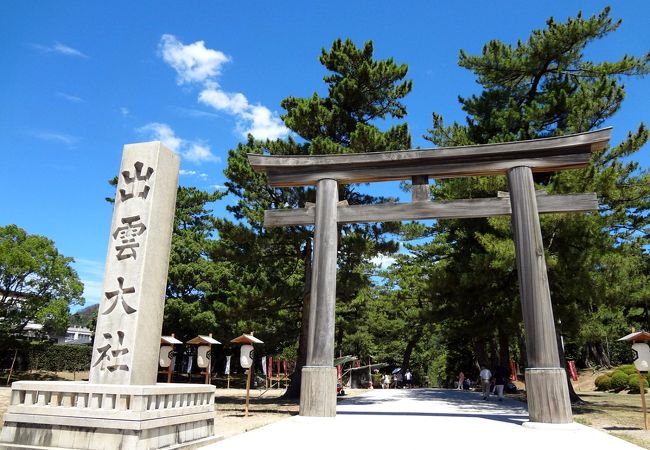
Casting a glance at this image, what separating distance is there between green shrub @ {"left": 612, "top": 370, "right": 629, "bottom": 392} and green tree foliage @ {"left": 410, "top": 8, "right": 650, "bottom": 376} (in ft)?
28.1

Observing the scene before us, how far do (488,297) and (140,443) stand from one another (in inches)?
512

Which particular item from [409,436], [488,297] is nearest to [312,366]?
[409,436]

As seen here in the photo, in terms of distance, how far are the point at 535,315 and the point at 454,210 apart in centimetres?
278

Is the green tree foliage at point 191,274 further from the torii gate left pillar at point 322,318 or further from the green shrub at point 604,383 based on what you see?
the green shrub at point 604,383

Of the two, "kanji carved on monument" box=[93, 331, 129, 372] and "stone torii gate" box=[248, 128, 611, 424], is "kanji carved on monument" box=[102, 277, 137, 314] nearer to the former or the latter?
"kanji carved on monument" box=[93, 331, 129, 372]

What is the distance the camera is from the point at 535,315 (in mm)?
8844

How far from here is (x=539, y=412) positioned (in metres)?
8.29

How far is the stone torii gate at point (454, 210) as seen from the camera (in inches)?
342

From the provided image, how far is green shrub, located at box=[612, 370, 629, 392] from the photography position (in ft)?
75.6

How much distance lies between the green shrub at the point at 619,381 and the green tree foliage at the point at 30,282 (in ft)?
106

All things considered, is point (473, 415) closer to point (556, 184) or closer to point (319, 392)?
point (319, 392)

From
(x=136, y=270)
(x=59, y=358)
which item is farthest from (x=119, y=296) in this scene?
(x=59, y=358)

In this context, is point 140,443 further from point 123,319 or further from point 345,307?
point 345,307

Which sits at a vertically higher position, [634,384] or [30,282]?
[30,282]
